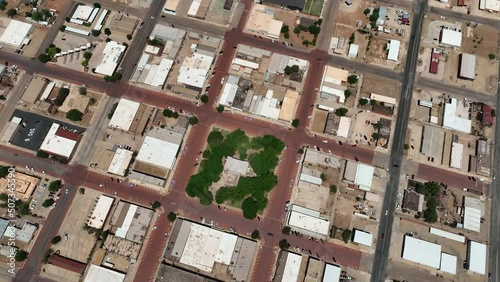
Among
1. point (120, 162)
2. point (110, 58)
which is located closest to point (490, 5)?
point (110, 58)

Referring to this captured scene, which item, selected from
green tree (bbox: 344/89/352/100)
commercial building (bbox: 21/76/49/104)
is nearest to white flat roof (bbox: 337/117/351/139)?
green tree (bbox: 344/89/352/100)

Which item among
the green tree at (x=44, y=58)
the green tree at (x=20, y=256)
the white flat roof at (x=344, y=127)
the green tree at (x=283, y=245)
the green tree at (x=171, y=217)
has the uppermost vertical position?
the white flat roof at (x=344, y=127)

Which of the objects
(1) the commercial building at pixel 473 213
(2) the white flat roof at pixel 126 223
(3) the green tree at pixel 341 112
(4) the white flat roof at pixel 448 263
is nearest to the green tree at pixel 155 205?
(2) the white flat roof at pixel 126 223

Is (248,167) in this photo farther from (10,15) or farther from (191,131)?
(10,15)

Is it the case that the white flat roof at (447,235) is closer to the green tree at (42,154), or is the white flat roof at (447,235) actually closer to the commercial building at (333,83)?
the commercial building at (333,83)

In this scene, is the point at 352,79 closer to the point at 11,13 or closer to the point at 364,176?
the point at 364,176
